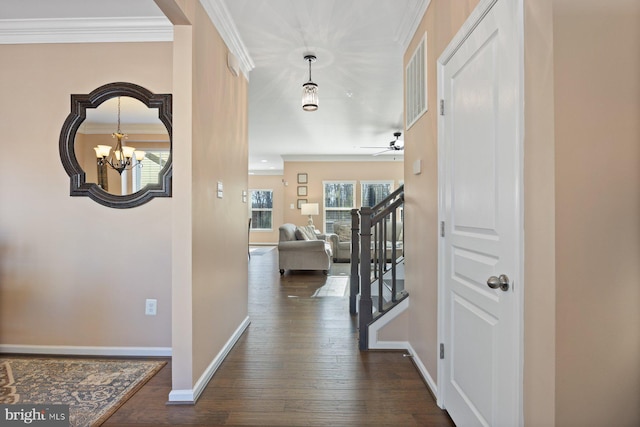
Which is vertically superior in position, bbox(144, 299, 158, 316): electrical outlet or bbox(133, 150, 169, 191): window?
bbox(133, 150, 169, 191): window

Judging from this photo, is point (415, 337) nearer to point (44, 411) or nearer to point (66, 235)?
point (44, 411)

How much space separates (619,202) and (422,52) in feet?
5.91

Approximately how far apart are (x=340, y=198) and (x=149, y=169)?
6836 millimetres

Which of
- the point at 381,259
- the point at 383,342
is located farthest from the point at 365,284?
the point at 383,342

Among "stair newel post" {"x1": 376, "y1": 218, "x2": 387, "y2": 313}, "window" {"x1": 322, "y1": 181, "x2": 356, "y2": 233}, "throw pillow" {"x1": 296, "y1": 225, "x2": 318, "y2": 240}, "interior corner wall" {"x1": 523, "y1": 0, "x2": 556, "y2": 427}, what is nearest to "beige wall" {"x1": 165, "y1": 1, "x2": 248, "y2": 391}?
"stair newel post" {"x1": 376, "y1": 218, "x2": 387, "y2": 313}

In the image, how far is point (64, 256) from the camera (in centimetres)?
274

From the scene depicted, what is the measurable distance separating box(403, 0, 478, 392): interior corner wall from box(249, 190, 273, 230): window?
9.75 metres

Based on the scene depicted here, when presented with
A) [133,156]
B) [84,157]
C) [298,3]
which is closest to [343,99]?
[298,3]

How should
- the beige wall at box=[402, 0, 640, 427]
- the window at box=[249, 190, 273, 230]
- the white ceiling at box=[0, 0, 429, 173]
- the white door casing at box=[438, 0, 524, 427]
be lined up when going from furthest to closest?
the window at box=[249, 190, 273, 230] → the white ceiling at box=[0, 0, 429, 173] → the white door casing at box=[438, 0, 524, 427] → the beige wall at box=[402, 0, 640, 427]

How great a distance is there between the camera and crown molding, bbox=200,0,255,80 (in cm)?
235

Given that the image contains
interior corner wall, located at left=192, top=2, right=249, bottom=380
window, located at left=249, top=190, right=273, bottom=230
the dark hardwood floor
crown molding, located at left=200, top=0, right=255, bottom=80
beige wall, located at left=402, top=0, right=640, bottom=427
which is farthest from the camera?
window, located at left=249, top=190, right=273, bottom=230

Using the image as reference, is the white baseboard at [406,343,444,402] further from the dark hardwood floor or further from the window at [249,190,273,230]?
the window at [249,190,273,230]

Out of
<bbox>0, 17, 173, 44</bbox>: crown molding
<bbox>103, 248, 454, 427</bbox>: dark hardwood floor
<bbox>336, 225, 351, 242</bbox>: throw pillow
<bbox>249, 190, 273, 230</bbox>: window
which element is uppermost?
<bbox>0, 17, 173, 44</bbox>: crown molding

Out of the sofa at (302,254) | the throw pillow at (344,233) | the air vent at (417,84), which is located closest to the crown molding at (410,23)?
the air vent at (417,84)
